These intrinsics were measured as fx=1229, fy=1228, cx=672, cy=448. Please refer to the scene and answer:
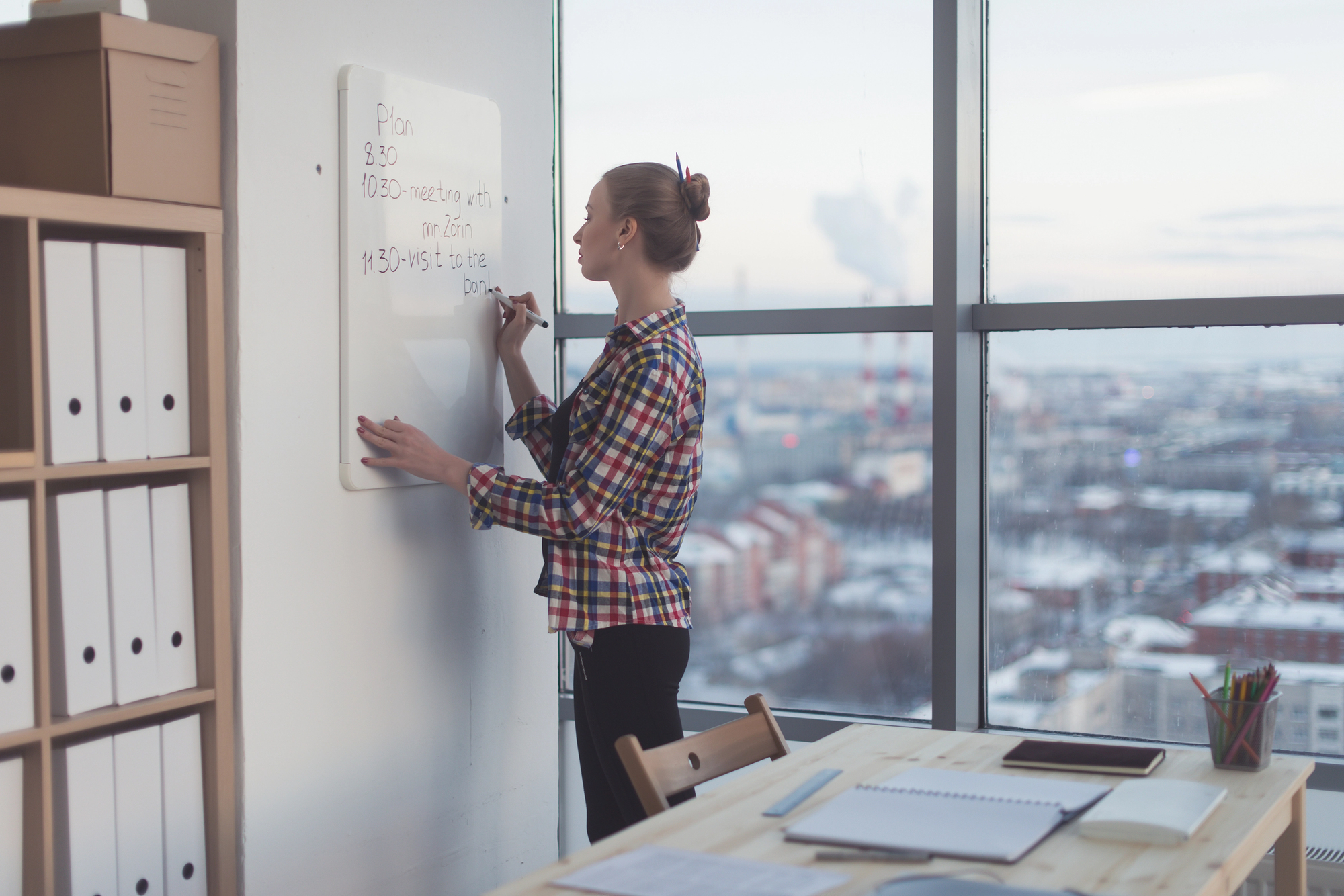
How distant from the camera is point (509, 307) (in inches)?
98.3

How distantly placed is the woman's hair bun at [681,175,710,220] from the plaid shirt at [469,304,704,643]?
0.18 m

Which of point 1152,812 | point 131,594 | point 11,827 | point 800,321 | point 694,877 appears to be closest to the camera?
point 694,877

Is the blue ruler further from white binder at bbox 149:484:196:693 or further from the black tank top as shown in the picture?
white binder at bbox 149:484:196:693

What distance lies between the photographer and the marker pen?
248 centimetres

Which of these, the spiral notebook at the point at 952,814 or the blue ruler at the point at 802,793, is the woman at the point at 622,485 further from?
the spiral notebook at the point at 952,814

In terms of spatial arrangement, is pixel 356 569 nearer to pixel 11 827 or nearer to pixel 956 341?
Result: pixel 11 827

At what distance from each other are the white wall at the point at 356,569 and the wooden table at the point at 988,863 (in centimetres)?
84

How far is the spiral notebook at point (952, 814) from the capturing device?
52.2 inches

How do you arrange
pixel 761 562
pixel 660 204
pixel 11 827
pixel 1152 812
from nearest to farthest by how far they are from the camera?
pixel 1152 812, pixel 11 827, pixel 660 204, pixel 761 562

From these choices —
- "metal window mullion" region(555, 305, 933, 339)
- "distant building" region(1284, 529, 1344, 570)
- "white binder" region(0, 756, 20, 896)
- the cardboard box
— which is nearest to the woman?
the cardboard box

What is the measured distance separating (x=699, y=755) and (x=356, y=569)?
75cm

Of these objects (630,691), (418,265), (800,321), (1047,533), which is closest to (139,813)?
(630,691)

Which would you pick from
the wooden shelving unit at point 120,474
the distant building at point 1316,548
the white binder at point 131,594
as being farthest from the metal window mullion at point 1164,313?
the white binder at point 131,594

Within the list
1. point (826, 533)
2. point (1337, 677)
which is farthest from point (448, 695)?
point (1337, 677)
